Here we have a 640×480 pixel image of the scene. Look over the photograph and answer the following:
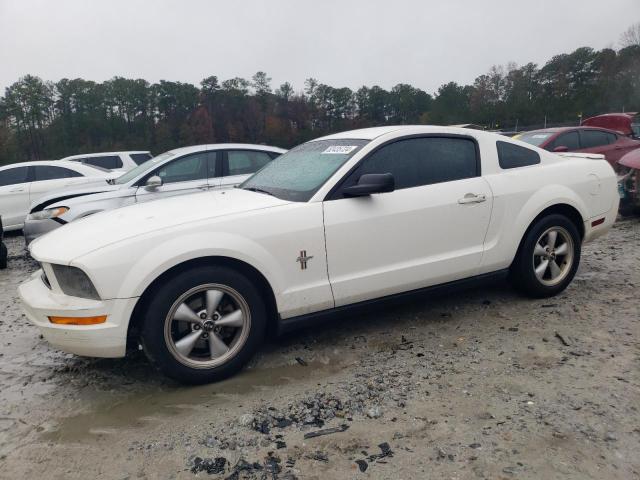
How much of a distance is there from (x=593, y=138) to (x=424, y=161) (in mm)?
8492

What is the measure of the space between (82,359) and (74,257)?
1157 mm

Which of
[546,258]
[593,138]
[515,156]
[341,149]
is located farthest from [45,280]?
[593,138]

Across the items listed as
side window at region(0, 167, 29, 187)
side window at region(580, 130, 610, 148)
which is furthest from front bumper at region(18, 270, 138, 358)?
side window at region(580, 130, 610, 148)

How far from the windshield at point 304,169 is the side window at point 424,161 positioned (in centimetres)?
18

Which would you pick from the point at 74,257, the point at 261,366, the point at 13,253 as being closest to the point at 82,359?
the point at 74,257

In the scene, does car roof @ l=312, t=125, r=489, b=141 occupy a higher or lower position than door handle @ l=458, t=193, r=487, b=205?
higher

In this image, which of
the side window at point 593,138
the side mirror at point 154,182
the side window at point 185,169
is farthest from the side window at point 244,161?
the side window at point 593,138

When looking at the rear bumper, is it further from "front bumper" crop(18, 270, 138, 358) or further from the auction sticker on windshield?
"front bumper" crop(18, 270, 138, 358)

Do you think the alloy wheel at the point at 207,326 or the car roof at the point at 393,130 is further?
the car roof at the point at 393,130

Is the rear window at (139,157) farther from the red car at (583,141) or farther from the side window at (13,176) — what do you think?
the red car at (583,141)

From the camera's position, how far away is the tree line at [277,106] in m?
61.5

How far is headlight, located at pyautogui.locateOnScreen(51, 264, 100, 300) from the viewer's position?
299cm

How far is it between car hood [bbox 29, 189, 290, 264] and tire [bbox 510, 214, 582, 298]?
2.21m

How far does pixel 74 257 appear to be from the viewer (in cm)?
300
